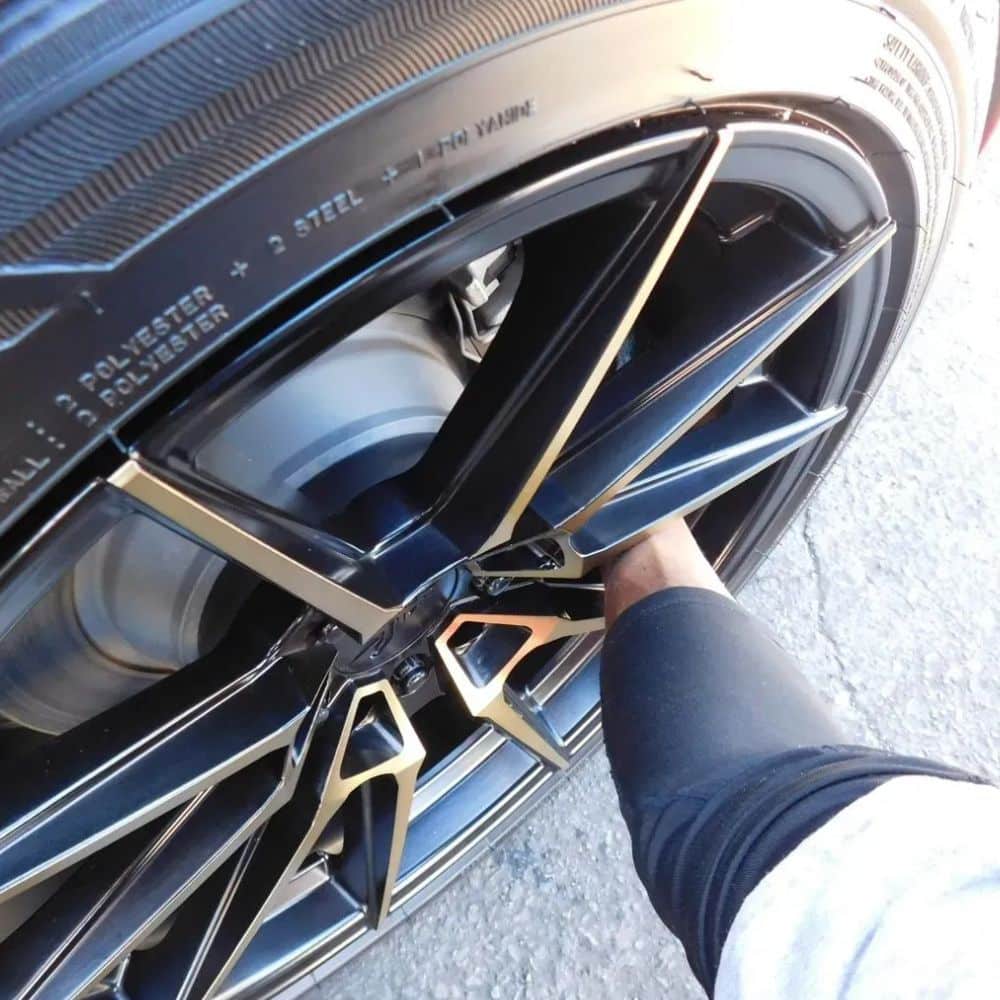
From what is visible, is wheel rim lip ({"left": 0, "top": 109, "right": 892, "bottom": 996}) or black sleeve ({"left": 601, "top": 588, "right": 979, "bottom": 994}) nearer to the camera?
black sleeve ({"left": 601, "top": 588, "right": 979, "bottom": 994})

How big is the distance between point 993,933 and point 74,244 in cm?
47

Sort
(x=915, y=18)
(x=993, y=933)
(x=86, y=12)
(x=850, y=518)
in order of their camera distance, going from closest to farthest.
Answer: (x=86, y=12)
(x=993, y=933)
(x=915, y=18)
(x=850, y=518)

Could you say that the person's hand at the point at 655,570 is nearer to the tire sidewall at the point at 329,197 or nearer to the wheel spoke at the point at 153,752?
the wheel spoke at the point at 153,752

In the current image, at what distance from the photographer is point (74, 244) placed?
0.39 m

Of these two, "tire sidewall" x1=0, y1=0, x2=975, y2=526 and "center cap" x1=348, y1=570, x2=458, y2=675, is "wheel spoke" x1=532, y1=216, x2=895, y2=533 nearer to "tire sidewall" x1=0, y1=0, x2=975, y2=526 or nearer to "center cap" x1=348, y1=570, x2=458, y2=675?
"center cap" x1=348, y1=570, x2=458, y2=675

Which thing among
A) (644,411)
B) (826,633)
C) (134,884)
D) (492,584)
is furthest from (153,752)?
(826,633)

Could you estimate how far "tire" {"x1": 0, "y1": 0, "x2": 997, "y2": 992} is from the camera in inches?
14.6

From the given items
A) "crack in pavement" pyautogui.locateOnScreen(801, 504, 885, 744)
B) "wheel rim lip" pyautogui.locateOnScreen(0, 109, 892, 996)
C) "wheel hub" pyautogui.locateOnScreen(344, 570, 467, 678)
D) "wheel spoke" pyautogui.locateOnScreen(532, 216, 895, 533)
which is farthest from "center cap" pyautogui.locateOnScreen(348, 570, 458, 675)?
"crack in pavement" pyautogui.locateOnScreen(801, 504, 885, 744)

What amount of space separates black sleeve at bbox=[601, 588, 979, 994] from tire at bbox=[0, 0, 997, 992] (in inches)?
14.9

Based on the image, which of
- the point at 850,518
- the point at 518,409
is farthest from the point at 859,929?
the point at 850,518

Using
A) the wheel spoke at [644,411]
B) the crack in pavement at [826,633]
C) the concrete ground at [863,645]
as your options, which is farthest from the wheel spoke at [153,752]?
the crack in pavement at [826,633]

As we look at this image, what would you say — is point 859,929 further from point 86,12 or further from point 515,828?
point 515,828

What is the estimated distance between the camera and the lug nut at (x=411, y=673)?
83cm

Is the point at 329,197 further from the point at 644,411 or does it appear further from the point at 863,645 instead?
the point at 863,645
